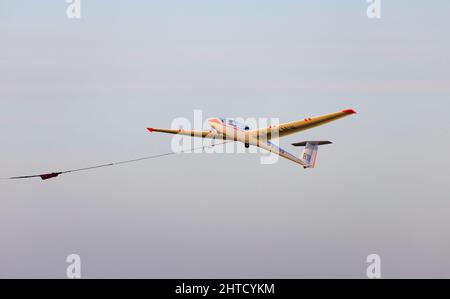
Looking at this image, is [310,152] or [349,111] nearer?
[349,111]

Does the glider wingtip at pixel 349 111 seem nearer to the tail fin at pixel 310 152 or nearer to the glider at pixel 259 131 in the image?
the glider at pixel 259 131

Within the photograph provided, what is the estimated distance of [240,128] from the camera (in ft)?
160

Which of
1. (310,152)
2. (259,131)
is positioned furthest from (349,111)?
(310,152)

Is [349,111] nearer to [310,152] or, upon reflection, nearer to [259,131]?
[259,131]

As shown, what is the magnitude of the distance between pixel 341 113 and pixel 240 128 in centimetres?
747

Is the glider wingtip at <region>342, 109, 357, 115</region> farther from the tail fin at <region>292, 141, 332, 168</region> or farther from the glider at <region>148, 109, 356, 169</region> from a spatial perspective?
the tail fin at <region>292, 141, 332, 168</region>

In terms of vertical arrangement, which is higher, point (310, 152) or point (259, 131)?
point (259, 131)

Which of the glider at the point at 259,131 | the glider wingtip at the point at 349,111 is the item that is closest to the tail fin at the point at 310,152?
the glider at the point at 259,131

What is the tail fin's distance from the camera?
5429 cm

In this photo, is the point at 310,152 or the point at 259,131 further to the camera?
the point at 310,152

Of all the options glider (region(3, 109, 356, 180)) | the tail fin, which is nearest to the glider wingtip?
glider (region(3, 109, 356, 180))

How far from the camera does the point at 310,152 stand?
2156 inches
